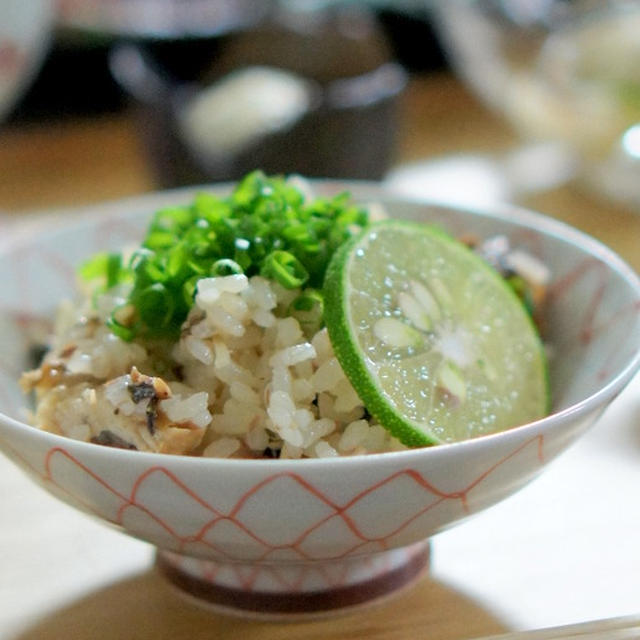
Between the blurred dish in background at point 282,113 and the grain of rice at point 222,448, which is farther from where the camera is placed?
the blurred dish in background at point 282,113

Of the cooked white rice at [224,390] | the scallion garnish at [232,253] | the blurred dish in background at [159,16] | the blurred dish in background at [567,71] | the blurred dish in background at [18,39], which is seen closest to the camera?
the cooked white rice at [224,390]

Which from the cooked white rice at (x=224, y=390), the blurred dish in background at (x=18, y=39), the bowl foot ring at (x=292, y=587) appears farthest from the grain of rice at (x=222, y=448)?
the blurred dish in background at (x=18, y=39)

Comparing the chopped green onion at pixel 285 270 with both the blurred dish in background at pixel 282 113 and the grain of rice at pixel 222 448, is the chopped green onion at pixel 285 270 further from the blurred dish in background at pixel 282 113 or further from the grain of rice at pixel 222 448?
the blurred dish in background at pixel 282 113

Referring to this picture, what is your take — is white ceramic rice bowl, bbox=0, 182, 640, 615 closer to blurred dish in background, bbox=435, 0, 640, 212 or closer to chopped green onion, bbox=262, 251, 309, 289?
chopped green onion, bbox=262, 251, 309, 289

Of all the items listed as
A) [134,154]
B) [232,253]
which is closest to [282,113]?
[134,154]

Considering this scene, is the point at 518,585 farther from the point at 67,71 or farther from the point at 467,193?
the point at 67,71

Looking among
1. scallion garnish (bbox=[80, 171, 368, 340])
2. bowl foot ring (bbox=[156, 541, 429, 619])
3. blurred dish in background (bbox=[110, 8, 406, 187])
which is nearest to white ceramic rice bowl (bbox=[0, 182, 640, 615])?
bowl foot ring (bbox=[156, 541, 429, 619])

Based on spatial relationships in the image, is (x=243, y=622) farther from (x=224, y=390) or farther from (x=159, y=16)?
(x=159, y=16)
